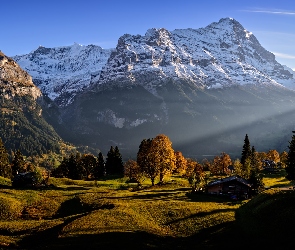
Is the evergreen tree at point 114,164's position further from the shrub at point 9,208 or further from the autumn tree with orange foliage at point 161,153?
the shrub at point 9,208

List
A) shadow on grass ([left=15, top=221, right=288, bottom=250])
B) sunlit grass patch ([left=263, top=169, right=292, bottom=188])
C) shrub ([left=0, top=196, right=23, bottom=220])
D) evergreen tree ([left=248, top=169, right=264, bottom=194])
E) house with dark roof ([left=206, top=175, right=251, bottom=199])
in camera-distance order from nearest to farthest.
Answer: shadow on grass ([left=15, top=221, right=288, bottom=250]) < shrub ([left=0, top=196, right=23, bottom=220]) < evergreen tree ([left=248, top=169, right=264, bottom=194]) < house with dark roof ([left=206, top=175, right=251, bottom=199]) < sunlit grass patch ([left=263, top=169, right=292, bottom=188])

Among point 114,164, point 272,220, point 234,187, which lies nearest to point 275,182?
point 234,187

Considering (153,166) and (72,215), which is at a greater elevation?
(153,166)

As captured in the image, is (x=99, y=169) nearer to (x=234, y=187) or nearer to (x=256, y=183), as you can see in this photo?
(x=234, y=187)

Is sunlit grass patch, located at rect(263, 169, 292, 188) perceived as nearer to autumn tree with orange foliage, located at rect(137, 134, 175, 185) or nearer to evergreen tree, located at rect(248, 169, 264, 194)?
evergreen tree, located at rect(248, 169, 264, 194)

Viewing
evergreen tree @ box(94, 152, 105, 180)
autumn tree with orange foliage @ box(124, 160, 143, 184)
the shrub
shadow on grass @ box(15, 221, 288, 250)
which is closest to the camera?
shadow on grass @ box(15, 221, 288, 250)

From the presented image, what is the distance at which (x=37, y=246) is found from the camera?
4191 cm

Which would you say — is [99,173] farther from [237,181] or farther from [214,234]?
[214,234]

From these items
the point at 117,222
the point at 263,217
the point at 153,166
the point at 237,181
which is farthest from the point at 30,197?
the point at 237,181

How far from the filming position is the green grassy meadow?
41.5 meters

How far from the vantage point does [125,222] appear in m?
50.4

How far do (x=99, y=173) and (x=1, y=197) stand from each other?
278ft

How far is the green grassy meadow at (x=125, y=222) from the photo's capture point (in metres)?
41.5

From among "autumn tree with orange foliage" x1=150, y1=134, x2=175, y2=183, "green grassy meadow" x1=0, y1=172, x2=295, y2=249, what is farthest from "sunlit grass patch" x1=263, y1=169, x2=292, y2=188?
"green grassy meadow" x1=0, y1=172, x2=295, y2=249
